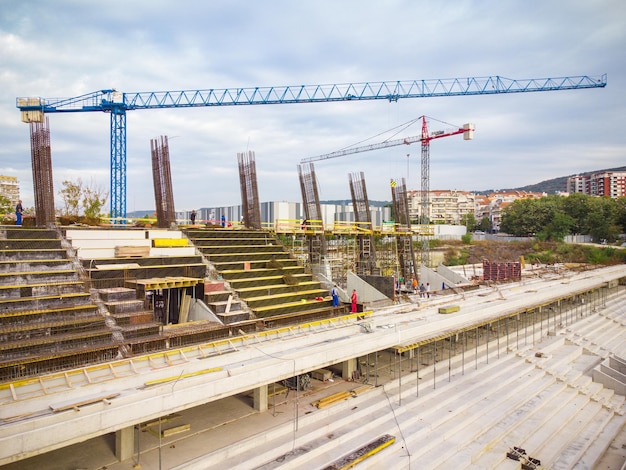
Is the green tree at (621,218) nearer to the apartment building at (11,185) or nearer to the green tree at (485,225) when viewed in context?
the green tree at (485,225)

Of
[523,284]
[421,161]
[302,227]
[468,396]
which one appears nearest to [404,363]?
[468,396]

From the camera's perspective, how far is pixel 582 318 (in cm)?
2623

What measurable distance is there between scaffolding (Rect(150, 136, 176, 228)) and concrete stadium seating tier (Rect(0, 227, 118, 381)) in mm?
6136

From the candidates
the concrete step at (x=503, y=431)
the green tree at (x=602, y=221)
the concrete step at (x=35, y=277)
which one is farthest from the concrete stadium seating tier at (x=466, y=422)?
the green tree at (x=602, y=221)

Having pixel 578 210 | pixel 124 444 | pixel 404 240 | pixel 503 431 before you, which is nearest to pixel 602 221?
pixel 578 210

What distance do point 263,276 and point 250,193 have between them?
7.06m

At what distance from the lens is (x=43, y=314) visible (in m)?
10.1

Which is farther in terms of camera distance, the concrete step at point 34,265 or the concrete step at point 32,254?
the concrete step at point 32,254

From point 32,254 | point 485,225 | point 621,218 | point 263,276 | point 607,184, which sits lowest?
point 485,225

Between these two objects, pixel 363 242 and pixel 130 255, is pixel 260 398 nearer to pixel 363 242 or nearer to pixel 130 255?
pixel 130 255

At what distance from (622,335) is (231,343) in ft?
82.2

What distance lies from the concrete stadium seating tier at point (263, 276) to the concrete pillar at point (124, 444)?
5.74 m

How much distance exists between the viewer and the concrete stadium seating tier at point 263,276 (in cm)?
1466

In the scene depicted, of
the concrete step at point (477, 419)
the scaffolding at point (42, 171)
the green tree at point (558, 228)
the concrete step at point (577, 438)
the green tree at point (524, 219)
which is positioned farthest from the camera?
the green tree at point (524, 219)
